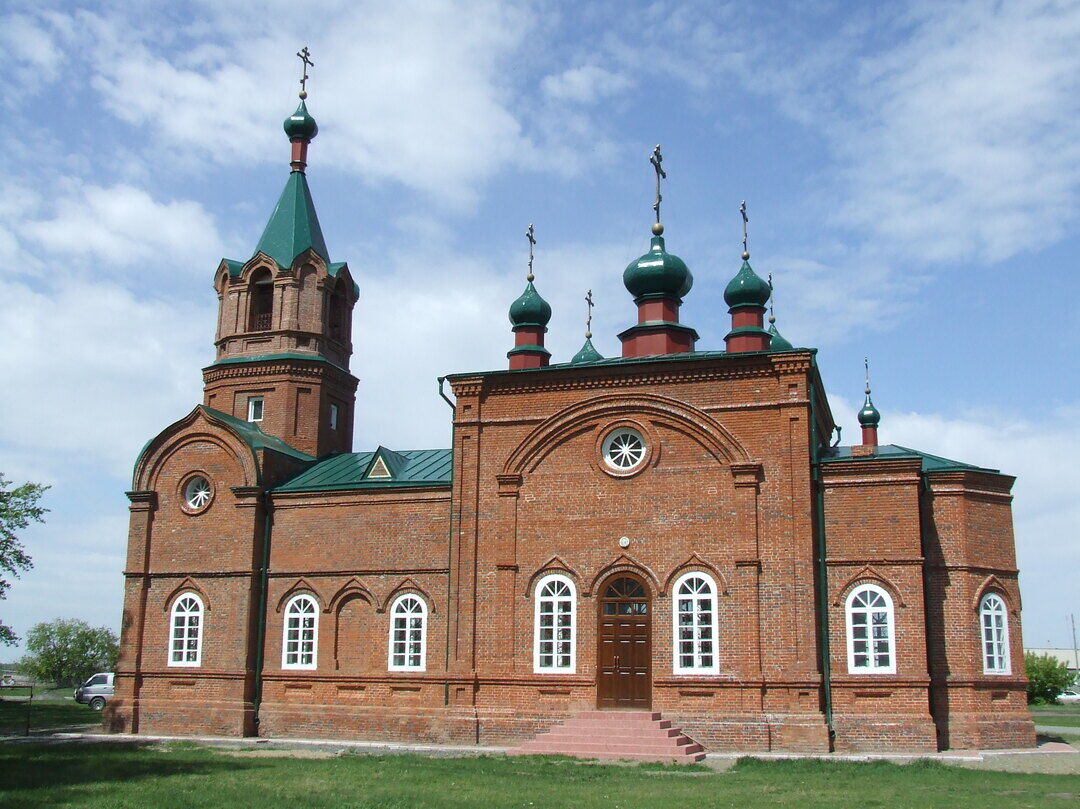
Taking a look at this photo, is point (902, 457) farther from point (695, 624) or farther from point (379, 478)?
point (379, 478)

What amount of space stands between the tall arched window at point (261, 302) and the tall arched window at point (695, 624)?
11.9 metres

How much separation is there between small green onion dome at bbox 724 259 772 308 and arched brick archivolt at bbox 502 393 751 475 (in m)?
3.01

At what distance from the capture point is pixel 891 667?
17438mm

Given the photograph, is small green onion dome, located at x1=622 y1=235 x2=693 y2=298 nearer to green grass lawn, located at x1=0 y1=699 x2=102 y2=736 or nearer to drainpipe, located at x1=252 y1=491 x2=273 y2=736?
drainpipe, located at x1=252 y1=491 x2=273 y2=736

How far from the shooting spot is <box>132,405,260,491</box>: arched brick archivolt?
21.8m

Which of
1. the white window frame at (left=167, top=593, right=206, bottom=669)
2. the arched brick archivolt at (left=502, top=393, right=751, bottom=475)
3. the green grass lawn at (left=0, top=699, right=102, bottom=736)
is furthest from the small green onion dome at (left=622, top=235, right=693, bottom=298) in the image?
the green grass lawn at (left=0, top=699, right=102, bottom=736)

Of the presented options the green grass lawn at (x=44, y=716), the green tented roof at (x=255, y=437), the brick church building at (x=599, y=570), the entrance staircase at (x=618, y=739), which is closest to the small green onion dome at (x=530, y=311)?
the brick church building at (x=599, y=570)

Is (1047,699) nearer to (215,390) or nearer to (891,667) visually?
(891,667)

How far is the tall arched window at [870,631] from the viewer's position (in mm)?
17547

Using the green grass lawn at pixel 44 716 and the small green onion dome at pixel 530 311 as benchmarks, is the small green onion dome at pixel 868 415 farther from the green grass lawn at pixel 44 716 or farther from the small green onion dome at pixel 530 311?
the green grass lawn at pixel 44 716

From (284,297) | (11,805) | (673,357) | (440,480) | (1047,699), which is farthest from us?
(1047,699)

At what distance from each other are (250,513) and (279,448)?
2.11 meters

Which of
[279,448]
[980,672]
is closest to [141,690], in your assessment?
[279,448]

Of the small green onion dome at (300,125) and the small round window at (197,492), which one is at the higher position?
the small green onion dome at (300,125)
